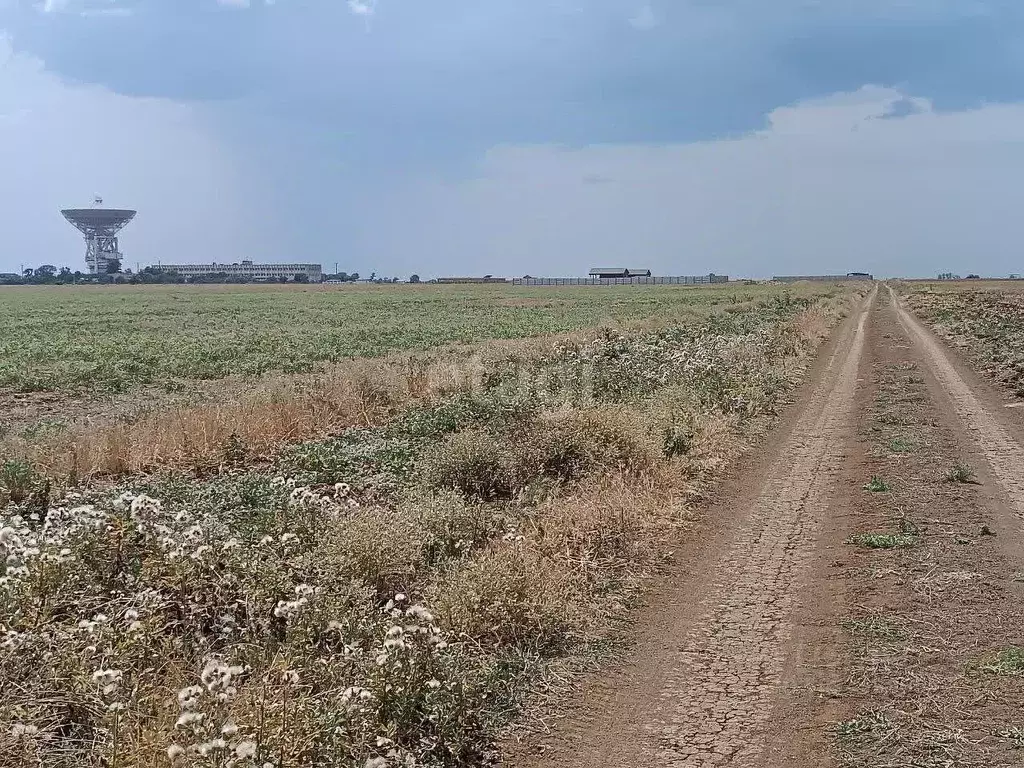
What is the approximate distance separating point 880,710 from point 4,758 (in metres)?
4.78

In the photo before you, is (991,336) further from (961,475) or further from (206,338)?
(206,338)

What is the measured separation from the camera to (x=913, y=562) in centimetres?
780

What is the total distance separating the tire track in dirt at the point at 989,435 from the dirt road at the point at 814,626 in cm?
9

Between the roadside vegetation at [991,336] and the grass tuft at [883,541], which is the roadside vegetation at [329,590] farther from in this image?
the roadside vegetation at [991,336]

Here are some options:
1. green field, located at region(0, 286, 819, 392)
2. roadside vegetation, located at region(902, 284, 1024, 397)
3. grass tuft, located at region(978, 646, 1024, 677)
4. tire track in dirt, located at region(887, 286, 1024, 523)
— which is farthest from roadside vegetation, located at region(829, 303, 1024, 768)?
green field, located at region(0, 286, 819, 392)

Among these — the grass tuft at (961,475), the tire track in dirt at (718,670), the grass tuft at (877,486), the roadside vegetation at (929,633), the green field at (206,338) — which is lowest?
the tire track in dirt at (718,670)

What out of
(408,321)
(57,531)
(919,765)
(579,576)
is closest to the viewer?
(919,765)

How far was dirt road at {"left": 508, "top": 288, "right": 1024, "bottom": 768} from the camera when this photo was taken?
4770 mm

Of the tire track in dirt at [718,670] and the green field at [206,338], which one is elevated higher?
the green field at [206,338]

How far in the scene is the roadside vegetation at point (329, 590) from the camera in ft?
14.0

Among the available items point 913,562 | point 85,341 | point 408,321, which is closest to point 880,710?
point 913,562

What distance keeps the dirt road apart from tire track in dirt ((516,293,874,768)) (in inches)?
0.5

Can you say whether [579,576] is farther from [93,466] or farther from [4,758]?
[93,466]

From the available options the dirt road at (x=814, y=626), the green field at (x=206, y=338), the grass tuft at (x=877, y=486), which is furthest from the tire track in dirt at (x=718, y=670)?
Result: the green field at (x=206, y=338)
